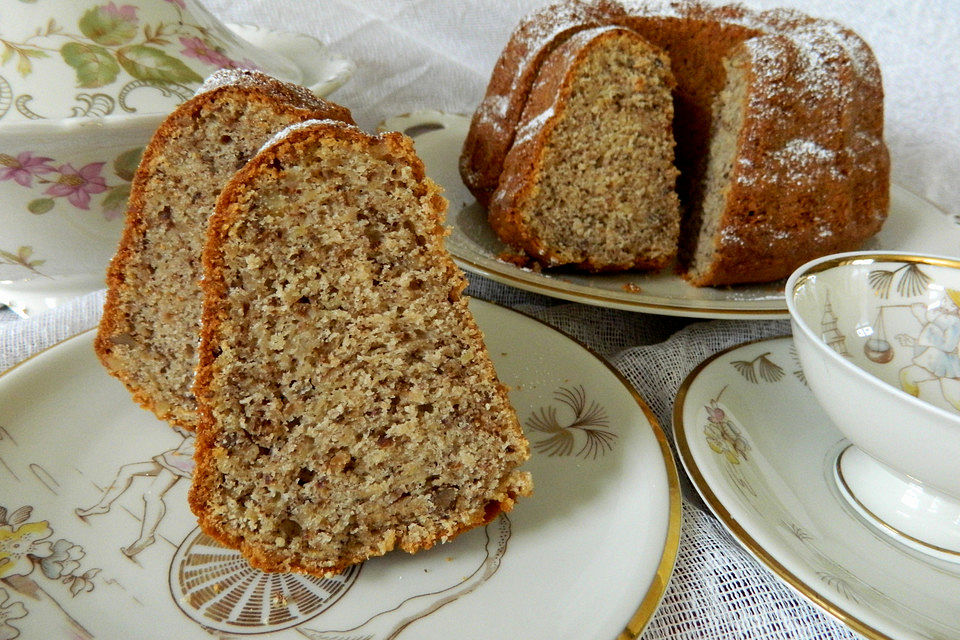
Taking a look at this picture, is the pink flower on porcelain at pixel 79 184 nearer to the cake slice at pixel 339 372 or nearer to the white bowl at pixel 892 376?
the cake slice at pixel 339 372

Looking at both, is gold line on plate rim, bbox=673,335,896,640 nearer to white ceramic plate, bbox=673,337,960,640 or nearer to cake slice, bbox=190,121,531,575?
white ceramic plate, bbox=673,337,960,640

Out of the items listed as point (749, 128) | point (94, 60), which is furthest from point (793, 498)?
point (94, 60)

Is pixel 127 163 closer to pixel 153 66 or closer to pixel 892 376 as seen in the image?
pixel 153 66

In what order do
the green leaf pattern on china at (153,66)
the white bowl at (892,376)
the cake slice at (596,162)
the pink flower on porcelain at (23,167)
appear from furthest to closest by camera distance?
the cake slice at (596,162), the green leaf pattern on china at (153,66), the pink flower on porcelain at (23,167), the white bowl at (892,376)

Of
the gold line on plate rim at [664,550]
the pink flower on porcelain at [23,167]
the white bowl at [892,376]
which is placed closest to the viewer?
the gold line on plate rim at [664,550]

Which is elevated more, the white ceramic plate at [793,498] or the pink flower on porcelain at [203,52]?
the pink flower on porcelain at [203,52]

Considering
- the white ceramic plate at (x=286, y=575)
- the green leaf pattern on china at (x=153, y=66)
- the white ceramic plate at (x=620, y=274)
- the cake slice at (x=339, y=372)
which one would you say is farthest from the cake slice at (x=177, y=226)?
the white ceramic plate at (x=620, y=274)
